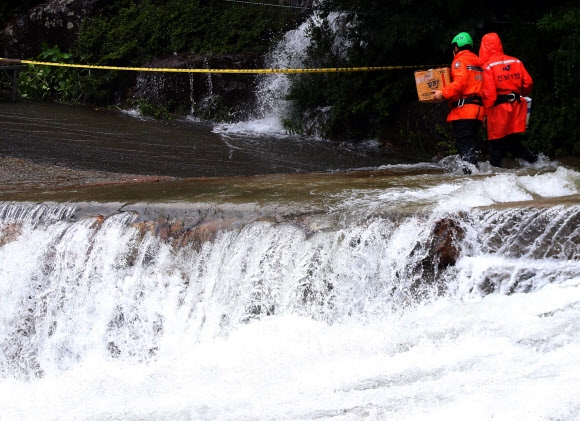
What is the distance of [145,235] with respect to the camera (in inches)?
229

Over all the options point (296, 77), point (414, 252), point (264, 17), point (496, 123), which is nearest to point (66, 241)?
point (414, 252)

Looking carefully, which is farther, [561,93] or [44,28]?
[44,28]

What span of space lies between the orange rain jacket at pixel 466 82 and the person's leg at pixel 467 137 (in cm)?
9

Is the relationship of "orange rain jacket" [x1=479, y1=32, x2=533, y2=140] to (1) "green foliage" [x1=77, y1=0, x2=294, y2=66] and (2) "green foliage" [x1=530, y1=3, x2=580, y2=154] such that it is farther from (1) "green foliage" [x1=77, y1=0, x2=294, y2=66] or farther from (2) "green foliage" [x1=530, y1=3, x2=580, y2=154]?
(1) "green foliage" [x1=77, y1=0, x2=294, y2=66]

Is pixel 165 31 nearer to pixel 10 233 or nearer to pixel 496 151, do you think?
pixel 496 151

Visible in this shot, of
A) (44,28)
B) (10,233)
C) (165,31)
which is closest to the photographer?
(10,233)

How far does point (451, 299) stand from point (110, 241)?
2.62 metres

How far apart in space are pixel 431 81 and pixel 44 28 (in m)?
12.2

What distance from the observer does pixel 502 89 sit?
24.5 feet

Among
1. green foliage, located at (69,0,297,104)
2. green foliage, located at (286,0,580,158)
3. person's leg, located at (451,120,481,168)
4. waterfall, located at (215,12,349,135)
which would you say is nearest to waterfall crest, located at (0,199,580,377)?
person's leg, located at (451,120,481,168)

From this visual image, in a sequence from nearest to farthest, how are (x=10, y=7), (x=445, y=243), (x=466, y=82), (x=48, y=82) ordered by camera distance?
(x=445, y=243)
(x=466, y=82)
(x=48, y=82)
(x=10, y=7)

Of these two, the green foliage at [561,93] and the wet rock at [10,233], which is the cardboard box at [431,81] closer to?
the green foliage at [561,93]

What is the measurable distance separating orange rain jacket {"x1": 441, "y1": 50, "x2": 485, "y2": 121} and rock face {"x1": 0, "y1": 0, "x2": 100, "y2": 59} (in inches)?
453

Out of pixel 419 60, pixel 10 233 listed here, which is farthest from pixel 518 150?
pixel 10 233
